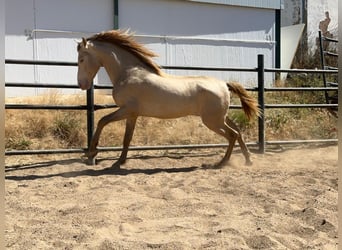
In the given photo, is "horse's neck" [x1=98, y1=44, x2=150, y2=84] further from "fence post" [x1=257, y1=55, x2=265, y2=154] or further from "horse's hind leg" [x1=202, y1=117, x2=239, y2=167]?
"fence post" [x1=257, y1=55, x2=265, y2=154]

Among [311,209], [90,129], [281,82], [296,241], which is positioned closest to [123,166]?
[90,129]

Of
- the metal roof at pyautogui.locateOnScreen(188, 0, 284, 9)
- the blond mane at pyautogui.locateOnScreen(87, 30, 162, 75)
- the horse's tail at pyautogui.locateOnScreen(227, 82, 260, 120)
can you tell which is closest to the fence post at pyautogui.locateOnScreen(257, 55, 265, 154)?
the horse's tail at pyautogui.locateOnScreen(227, 82, 260, 120)

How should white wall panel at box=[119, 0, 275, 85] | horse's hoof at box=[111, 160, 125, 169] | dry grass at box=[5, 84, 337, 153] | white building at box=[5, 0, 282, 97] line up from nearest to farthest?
horse's hoof at box=[111, 160, 125, 169] → dry grass at box=[5, 84, 337, 153] → white building at box=[5, 0, 282, 97] → white wall panel at box=[119, 0, 275, 85]

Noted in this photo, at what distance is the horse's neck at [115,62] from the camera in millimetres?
6086

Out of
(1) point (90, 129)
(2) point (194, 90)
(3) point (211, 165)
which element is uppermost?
(2) point (194, 90)

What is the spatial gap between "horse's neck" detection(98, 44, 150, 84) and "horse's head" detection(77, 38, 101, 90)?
141mm

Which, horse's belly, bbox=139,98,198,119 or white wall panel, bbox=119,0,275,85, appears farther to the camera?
white wall panel, bbox=119,0,275,85

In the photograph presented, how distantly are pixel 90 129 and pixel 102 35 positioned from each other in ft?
4.25

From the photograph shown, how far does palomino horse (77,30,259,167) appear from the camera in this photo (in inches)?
234

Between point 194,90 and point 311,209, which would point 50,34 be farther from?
point 311,209

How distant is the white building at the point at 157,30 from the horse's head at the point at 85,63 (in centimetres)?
577

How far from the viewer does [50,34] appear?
13.1 meters

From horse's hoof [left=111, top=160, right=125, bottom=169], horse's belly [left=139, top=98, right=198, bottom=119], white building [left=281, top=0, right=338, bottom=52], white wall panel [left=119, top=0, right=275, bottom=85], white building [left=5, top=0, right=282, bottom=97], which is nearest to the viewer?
horse's belly [left=139, top=98, right=198, bottom=119]

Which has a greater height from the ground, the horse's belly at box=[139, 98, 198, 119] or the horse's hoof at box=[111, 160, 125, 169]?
the horse's belly at box=[139, 98, 198, 119]
